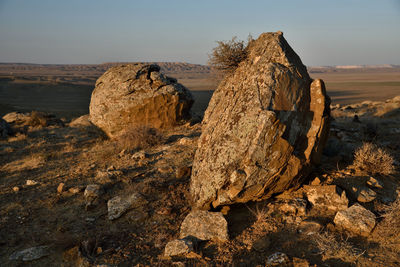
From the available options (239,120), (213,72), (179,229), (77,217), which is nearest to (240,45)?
(213,72)

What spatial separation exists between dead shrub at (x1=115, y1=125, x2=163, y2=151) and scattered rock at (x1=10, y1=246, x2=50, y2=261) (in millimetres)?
4267

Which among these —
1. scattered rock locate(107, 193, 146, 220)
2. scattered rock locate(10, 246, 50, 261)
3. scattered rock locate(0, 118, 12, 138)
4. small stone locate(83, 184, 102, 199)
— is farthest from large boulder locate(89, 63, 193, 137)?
scattered rock locate(10, 246, 50, 261)

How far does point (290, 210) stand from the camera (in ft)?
13.4

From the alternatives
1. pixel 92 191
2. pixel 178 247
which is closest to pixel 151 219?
pixel 178 247

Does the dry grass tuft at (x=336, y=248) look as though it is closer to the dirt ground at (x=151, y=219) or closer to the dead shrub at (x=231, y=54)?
the dirt ground at (x=151, y=219)

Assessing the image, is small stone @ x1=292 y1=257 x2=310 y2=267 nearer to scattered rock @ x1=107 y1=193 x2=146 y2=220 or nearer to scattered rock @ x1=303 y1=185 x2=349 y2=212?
scattered rock @ x1=303 y1=185 x2=349 y2=212

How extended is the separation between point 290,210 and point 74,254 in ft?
10.8

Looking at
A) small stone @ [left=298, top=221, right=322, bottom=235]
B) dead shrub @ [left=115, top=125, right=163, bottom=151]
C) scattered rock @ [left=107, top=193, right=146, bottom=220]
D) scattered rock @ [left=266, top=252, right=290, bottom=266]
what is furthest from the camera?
dead shrub @ [left=115, top=125, right=163, bottom=151]

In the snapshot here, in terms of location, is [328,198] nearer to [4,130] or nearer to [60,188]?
A: [60,188]

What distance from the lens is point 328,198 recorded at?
13.7 ft

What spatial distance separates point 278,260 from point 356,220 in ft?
4.51

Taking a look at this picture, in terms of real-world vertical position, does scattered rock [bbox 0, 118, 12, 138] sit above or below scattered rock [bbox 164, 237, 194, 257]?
above

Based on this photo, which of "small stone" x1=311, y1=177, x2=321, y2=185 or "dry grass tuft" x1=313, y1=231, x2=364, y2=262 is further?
"small stone" x1=311, y1=177, x2=321, y2=185

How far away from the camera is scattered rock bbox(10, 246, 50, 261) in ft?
12.2
